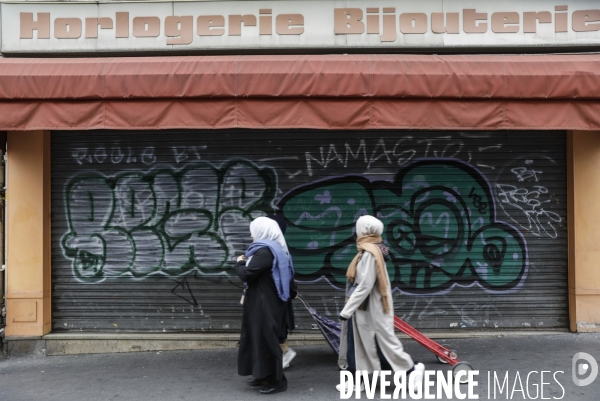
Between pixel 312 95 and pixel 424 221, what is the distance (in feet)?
7.46

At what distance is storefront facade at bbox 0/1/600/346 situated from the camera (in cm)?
792

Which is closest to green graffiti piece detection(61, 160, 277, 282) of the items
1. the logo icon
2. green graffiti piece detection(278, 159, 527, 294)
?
green graffiti piece detection(278, 159, 527, 294)

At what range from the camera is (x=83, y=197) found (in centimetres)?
834

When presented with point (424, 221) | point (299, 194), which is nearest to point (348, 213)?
point (299, 194)

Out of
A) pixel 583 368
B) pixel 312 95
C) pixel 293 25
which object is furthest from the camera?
pixel 293 25

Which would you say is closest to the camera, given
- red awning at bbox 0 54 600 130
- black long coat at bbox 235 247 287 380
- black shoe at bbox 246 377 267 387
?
black long coat at bbox 235 247 287 380

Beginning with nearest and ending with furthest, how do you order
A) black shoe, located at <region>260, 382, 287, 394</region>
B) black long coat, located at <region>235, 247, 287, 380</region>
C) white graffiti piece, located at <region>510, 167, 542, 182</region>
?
black long coat, located at <region>235, 247, 287, 380</region> → black shoe, located at <region>260, 382, 287, 394</region> → white graffiti piece, located at <region>510, 167, 542, 182</region>

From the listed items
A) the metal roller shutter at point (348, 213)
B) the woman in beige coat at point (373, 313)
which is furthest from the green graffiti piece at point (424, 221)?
the woman in beige coat at point (373, 313)

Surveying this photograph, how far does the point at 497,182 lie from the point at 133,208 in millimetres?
4396

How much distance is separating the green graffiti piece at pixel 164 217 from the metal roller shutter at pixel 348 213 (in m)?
0.01

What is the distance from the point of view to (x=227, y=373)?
7062 mm

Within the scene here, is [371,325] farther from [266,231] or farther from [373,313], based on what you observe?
[266,231]

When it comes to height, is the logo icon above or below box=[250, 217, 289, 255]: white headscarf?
below

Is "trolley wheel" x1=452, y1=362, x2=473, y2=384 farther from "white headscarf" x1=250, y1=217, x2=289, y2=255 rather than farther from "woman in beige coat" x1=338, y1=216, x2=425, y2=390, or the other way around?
"white headscarf" x1=250, y1=217, x2=289, y2=255
